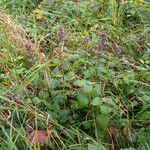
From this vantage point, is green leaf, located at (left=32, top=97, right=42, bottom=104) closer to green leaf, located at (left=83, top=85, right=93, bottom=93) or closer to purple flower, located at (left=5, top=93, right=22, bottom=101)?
purple flower, located at (left=5, top=93, right=22, bottom=101)

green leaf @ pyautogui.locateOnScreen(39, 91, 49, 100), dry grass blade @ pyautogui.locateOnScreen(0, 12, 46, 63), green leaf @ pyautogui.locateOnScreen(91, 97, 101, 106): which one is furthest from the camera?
dry grass blade @ pyautogui.locateOnScreen(0, 12, 46, 63)

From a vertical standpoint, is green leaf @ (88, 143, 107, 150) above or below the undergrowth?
below

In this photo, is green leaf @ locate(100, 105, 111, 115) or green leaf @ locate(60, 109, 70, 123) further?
green leaf @ locate(60, 109, 70, 123)

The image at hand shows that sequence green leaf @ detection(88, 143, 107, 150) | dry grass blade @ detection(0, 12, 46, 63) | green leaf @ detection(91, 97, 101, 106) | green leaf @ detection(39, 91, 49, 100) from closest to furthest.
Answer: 1. green leaf @ detection(88, 143, 107, 150)
2. green leaf @ detection(91, 97, 101, 106)
3. green leaf @ detection(39, 91, 49, 100)
4. dry grass blade @ detection(0, 12, 46, 63)

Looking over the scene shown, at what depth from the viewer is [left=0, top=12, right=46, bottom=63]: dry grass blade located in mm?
2445

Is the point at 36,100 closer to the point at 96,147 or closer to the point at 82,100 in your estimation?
the point at 82,100

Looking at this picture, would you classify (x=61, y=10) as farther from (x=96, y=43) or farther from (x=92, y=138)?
(x=92, y=138)

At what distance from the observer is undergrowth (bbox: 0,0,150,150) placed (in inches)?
74.2

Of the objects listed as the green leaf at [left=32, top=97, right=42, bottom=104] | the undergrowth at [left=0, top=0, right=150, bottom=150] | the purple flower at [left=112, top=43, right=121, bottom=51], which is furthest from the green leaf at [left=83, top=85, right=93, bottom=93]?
the purple flower at [left=112, top=43, right=121, bottom=51]

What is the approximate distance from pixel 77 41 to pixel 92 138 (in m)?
0.89

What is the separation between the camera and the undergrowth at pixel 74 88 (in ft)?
6.18

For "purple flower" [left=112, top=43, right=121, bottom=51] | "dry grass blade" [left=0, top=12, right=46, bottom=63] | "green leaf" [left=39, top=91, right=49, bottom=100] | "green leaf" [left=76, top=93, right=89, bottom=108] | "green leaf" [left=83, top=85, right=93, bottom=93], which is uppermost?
"dry grass blade" [left=0, top=12, right=46, bottom=63]

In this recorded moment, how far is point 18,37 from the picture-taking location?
263 centimetres

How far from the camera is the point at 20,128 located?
184cm
